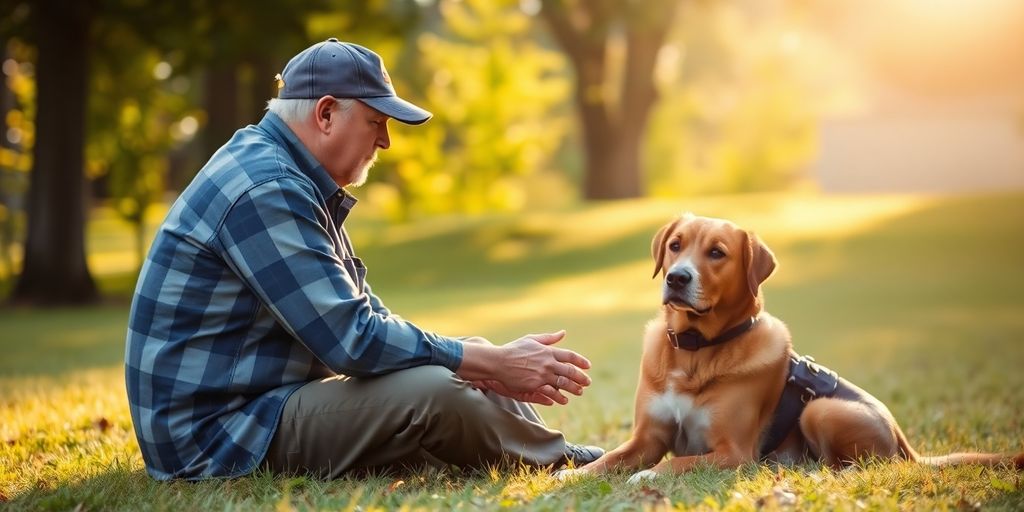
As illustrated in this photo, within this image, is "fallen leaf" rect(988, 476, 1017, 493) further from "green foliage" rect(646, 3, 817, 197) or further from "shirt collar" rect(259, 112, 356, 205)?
"green foliage" rect(646, 3, 817, 197)

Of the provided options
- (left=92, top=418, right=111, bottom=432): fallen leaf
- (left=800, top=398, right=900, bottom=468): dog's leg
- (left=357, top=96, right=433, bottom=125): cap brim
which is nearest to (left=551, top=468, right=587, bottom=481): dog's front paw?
(left=800, top=398, right=900, bottom=468): dog's leg

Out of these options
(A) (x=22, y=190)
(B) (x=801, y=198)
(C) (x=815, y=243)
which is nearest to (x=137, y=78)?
(A) (x=22, y=190)

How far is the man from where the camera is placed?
154 inches

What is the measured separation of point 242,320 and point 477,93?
31.8 meters

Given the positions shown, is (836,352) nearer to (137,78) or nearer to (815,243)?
(815,243)

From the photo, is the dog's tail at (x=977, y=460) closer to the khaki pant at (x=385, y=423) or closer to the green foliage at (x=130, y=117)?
the khaki pant at (x=385, y=423)

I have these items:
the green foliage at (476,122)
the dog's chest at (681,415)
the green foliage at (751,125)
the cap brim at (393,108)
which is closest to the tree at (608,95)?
the green foliage at (476,122)

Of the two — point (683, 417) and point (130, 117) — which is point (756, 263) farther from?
point (130, 117)

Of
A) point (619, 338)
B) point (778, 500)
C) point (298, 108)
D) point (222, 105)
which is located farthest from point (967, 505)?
point (222, 105)

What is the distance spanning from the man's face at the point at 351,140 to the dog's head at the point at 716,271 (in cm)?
154

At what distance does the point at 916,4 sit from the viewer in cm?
4844

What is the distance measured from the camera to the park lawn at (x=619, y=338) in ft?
13.1

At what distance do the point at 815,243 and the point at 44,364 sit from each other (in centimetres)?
1696

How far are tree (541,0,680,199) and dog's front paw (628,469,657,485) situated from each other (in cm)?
2147
